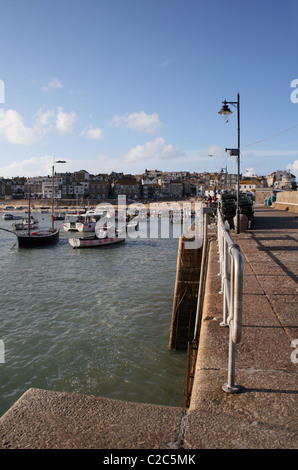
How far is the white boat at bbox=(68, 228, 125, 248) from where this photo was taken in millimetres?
32000

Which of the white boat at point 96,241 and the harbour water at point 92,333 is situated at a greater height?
the white boat at point 96,241

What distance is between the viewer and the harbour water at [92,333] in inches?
317

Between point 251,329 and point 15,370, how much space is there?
7.00 meters

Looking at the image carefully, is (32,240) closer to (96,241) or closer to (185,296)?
(96,241)

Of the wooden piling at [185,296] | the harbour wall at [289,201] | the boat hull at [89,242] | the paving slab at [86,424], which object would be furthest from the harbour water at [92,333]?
the harbour wall at [289,201]

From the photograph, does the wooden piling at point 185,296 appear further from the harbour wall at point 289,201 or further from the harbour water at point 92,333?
the harbour wall at point 289,201

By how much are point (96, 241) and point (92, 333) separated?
71.6 ft

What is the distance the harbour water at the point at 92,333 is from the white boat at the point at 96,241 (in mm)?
9177

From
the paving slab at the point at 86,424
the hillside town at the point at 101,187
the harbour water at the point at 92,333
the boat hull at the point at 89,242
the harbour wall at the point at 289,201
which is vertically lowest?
the harbour water at the point at 92,333

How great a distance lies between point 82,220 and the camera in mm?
53094

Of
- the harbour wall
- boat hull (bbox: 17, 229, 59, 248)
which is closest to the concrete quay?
the harbour wall

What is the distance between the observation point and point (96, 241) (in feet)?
107

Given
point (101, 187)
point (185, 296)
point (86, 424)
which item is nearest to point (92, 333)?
point (185, 296)
